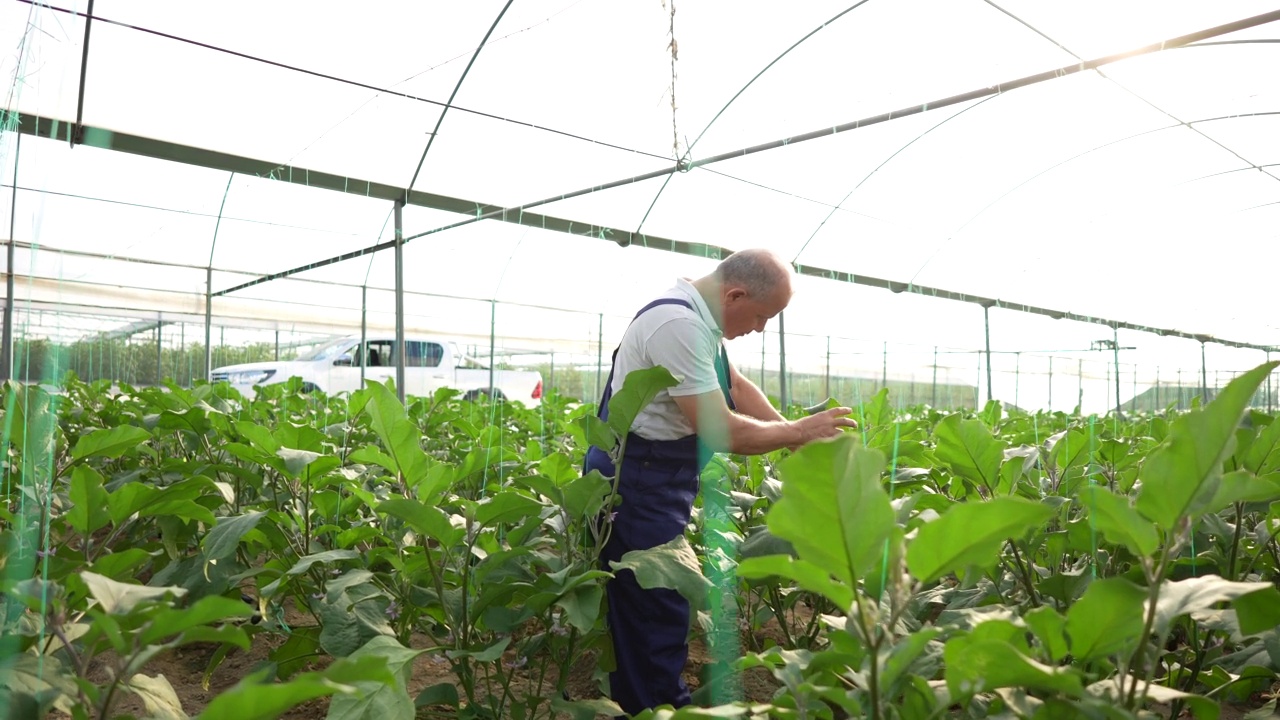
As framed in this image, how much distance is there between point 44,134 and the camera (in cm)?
713

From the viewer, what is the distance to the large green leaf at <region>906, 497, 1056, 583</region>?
0.92m

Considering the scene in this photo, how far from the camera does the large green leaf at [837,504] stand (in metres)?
0.90

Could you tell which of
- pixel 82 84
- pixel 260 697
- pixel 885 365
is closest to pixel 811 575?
pixel 260 697

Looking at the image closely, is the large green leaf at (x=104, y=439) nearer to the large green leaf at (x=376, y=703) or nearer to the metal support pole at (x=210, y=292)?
the large green leaf at (x=376, y=703)

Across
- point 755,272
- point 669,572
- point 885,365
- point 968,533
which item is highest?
point 885,365

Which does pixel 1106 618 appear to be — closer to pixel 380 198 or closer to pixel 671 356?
pixel 671 356

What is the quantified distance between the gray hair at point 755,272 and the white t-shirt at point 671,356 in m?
0.19

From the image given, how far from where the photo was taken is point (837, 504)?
92 centimetres

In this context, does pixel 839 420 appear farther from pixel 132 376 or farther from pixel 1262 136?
pixel 132 376

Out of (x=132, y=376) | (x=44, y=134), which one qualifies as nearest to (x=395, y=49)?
(x=44, y=134)

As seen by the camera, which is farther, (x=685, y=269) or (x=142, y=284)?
(x=142, y=284)

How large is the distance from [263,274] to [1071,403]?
18.5 meters

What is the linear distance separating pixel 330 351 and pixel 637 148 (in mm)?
8060

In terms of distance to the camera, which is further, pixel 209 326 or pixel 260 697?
pixel 209 326
